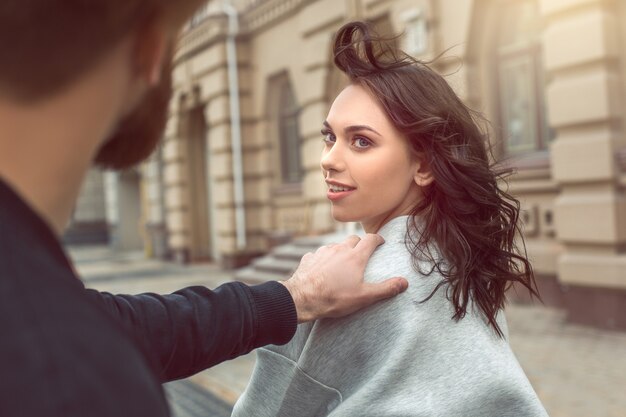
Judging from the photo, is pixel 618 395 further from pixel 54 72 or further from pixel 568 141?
pixel 54 72

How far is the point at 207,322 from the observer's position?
133 centimetres

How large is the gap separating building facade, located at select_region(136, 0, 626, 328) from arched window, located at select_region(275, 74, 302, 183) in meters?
0.03

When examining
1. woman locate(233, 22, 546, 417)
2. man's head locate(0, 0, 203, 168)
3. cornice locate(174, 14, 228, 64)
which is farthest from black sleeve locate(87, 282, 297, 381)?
cornice locate(174, 14, 228, 64)

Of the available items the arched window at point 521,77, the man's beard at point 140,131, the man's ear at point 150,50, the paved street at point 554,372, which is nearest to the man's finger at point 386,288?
the man's beard at point 140,131

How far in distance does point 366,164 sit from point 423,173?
0.13 m

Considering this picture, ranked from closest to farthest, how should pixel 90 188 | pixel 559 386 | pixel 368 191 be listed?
pixel 368 191
pixel 559 386
pixel 90 188

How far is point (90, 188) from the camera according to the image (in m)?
29.1

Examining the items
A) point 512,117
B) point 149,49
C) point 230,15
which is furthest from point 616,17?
point 230,15

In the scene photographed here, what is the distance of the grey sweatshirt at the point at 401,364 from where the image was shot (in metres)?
1.27

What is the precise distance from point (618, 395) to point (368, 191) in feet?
12.3

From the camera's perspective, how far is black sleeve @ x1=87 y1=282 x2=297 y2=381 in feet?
4.32

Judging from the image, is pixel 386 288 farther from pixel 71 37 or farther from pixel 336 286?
pixel 71 37

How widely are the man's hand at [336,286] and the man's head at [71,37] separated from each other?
65cm

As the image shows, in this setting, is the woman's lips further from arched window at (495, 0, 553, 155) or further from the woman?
arched window at (495, 0, 553, 155)
